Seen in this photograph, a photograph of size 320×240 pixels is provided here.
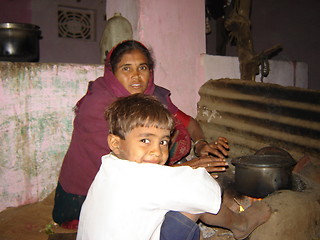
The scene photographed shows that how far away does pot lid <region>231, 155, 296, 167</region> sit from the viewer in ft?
6.88

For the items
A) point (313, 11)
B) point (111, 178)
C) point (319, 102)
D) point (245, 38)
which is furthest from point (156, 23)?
point (313, 11)

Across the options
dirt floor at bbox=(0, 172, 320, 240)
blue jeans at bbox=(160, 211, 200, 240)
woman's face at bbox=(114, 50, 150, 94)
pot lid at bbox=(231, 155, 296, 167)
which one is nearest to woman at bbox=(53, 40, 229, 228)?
woman's face at bbox=(114, 50, 150, 94)

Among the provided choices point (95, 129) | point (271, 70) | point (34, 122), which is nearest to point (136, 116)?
point (95, 129)

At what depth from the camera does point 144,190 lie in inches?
48.1

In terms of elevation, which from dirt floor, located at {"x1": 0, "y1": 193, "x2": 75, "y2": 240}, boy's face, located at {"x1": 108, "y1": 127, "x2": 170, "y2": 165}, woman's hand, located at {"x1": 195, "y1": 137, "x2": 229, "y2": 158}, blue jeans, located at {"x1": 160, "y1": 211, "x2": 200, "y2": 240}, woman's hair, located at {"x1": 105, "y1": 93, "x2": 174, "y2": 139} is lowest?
dirt floor, located at {"x1": 0, "y1": 193, "x2": 75, "y2": 240}

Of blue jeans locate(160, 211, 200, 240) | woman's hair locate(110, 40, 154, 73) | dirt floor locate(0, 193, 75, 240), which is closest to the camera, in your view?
blue jeans locate(160, 211, 200, 240)

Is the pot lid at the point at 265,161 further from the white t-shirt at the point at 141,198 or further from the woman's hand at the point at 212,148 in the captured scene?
the white t-shirt at the point at 141,198

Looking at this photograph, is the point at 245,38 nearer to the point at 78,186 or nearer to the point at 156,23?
the point at 156,23

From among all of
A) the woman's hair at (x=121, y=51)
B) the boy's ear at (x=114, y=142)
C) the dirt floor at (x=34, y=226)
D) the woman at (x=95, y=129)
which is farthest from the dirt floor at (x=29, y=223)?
the woman's hair at (x=121, y=51)

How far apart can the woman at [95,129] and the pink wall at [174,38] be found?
2.80ft

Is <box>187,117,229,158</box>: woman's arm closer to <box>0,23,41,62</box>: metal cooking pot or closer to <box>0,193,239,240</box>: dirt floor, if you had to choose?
<box>0,193,239,240</box>: dirt floor

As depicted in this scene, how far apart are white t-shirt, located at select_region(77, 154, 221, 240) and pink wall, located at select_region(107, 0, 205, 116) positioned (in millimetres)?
2192

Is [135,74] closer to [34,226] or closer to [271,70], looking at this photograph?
[34,226]

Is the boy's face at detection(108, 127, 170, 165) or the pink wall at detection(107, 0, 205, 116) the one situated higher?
the pink wall at detection(107, 0, 205, 116)
